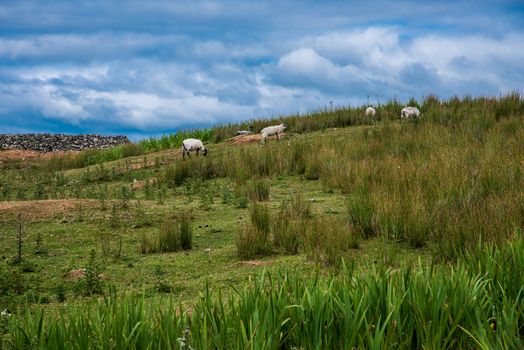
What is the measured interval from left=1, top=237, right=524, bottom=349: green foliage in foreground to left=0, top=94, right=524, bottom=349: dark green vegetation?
0.02 metres

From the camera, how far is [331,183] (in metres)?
13.7

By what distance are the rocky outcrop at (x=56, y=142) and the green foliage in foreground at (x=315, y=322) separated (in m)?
33.9

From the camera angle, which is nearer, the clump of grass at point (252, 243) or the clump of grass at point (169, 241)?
the clump of grass at point (252, 243)

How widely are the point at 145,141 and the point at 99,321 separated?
25.9 metres

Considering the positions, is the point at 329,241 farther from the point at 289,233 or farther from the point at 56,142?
the point at 56,142

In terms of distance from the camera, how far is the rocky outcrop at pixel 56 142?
37.7 m

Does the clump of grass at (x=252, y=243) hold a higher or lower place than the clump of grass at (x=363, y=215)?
lower

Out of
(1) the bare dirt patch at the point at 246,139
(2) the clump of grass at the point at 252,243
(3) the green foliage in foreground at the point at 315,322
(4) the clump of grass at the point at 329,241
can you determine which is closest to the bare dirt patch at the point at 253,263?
(2) the clump of grass at the point at 252,243

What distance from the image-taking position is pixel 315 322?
4.07 m

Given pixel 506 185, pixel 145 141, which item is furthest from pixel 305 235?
pixel 145 141

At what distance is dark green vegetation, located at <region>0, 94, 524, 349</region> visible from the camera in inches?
165

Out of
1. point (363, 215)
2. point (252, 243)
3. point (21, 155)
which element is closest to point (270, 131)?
point (363, 215)

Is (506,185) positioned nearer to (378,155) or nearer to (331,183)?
(331,183)

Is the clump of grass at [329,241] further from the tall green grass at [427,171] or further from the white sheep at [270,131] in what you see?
the white sheep at [270,131]
